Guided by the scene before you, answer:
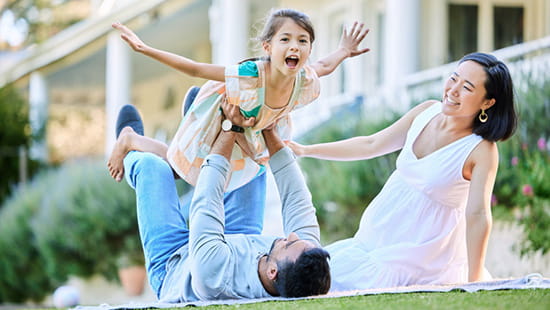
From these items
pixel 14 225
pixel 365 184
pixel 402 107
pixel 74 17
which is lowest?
pixel 14 225

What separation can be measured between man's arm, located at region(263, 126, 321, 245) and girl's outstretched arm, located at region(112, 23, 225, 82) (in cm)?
41

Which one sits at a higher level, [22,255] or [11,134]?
[11,134]

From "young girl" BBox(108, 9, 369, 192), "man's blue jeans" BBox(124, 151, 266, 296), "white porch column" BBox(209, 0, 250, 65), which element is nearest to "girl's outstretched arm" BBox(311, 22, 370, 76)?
"young girl" BBox(108, 9, 369, 192)

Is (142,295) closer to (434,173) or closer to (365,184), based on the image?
(365,184)

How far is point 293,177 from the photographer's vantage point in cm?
361

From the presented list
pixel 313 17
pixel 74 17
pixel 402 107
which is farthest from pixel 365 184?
pixel 74 17

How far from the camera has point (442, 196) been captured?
12.3 ft

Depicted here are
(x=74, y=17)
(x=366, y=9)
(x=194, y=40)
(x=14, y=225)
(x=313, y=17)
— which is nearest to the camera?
(x=14, y=225)

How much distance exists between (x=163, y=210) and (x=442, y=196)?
1.28 metres

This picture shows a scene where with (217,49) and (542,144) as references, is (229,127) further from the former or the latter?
(217,49)

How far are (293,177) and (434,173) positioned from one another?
0.64m

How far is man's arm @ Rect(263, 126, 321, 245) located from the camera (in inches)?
137

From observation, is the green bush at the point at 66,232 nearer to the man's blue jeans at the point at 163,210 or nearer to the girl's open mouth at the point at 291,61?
the man's blue jeans at the point at 163,210

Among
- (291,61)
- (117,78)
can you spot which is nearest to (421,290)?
(291,61)
